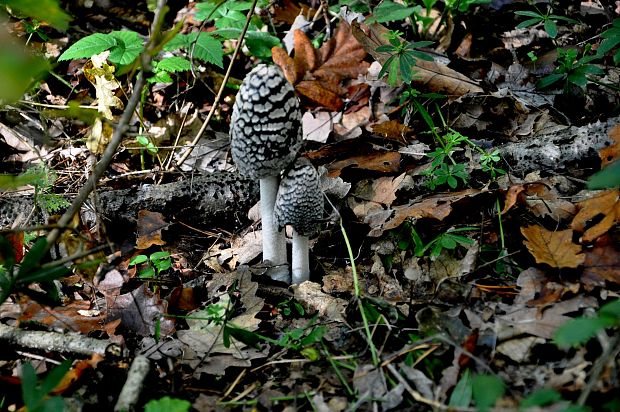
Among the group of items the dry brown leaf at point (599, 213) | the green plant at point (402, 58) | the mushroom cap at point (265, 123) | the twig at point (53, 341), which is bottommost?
the twig at point (53, 341)

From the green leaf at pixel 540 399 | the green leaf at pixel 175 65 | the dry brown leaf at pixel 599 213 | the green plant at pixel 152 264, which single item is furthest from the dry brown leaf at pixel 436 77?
the green leaf at pixel 540 399

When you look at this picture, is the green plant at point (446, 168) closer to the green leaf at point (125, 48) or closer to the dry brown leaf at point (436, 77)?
the dry brown leaf at point (436, 77)

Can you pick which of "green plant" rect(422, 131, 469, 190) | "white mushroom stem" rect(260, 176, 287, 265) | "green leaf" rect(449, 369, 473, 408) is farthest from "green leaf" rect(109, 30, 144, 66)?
"green leaf" rect(449, 369, 473, 408)

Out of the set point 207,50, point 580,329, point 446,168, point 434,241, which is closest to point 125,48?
point 207,50

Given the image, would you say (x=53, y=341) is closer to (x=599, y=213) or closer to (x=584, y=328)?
(x=584, y=328)

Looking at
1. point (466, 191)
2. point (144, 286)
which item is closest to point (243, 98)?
point (144, 286)

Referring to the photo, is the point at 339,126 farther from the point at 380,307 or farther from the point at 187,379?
the point at 187,379
